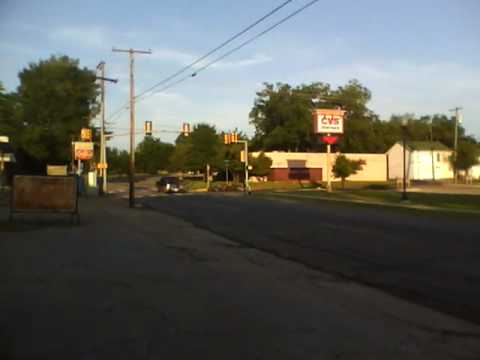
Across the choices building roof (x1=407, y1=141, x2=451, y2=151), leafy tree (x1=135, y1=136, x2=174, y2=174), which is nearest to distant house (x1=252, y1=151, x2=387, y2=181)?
building roof (x1=407, y1=141, x2=451, y2=151)

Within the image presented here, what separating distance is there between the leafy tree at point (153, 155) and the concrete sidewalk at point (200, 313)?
144m

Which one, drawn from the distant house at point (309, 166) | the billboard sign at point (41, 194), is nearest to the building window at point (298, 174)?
the distant house at point (309, 166)

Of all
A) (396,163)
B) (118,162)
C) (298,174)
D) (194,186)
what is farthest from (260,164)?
(118,162)

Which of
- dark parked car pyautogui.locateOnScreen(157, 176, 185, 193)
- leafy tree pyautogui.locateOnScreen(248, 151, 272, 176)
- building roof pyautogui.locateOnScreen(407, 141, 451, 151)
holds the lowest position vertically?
dark parked car pyautogui.locateOnScreen(157, 176, 185, 193)

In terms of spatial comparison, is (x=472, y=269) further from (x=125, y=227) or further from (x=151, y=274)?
(x=125, y=227)

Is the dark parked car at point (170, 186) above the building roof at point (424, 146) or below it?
below

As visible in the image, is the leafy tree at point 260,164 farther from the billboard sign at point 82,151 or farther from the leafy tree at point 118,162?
the leafy tree at point 118,162

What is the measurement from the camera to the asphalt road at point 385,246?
1008 centimetres

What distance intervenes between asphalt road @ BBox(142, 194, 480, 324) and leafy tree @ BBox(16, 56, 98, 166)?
48971 mm

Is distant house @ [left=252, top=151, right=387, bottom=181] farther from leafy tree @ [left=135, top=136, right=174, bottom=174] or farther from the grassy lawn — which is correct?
leafy tree @ [left=135, top=136, right=174, bottom=174]

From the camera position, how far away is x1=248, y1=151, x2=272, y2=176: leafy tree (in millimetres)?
81444

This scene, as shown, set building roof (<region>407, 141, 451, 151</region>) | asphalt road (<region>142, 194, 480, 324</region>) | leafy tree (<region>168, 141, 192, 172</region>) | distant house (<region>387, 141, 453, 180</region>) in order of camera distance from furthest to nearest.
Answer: distant house (<region>387, 141, 453, 180</region>), building roof (<region>407, 141, 451, 151</region>), leafy tree (<region>168, 141, 192, 172</region>), asphalt road (<region>142, 194, 480, 324</region>)

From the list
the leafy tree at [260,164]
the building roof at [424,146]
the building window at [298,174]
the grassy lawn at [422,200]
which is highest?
the building roof at [424,146]

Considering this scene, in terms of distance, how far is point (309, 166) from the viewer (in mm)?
91938
